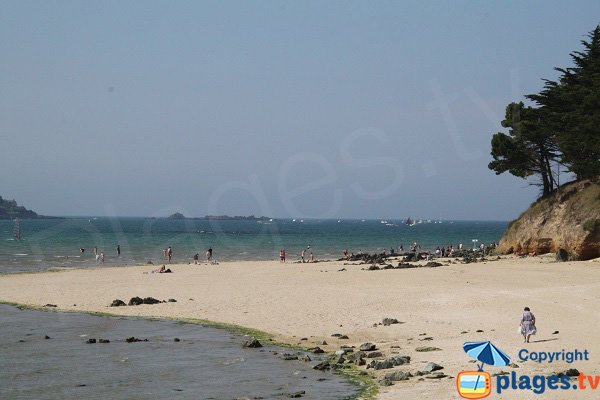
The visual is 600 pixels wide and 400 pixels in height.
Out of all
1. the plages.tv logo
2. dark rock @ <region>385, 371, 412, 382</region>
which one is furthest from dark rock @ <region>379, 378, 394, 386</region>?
the plages.tv logo

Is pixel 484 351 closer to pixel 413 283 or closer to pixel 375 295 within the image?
pixel 375 295

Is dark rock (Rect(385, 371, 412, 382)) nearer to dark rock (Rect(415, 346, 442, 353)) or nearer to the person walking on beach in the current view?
dark rock (Rect(415, 346, 442, 353))

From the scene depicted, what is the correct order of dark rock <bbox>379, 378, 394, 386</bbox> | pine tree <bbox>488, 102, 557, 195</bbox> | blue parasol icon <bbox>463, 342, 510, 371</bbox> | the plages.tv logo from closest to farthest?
the plages.tv logo
blue parasol icon <bbox>463, 342, 510, 371</bbox>
dark rock <bbox>379, 378, 394, 386</bbox>
pine tree <bbox>488, 102, 557, 195</bbox>

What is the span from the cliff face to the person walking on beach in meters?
30.4

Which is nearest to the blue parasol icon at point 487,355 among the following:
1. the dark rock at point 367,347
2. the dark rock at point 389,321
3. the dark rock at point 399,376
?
the dark rock at point 399,376

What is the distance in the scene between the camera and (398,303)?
102 ft

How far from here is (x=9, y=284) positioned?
46.4 metres

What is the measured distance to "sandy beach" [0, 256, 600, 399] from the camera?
63.4 ft

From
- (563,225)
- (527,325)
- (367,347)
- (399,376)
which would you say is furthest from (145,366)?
(563,225)

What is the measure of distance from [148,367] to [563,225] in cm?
4174

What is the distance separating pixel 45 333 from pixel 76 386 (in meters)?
9.56

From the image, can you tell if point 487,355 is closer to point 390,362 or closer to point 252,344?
point 390,362

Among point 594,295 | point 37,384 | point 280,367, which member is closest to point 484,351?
point 280,367

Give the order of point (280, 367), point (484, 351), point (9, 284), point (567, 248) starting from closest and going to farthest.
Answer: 1. point (484, 351)
2. point (280, 367)
3. point (9, 284)
4. point (567, 248)
